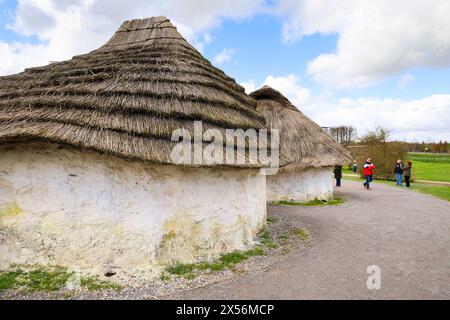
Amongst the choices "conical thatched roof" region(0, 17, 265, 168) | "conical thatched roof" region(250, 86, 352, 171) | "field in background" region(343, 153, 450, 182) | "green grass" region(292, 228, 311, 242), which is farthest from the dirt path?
"field in background" region(343, 153, 450, 182)

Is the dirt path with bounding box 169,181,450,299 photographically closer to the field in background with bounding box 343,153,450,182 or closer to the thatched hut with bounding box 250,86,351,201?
the thatched hut with bounding box 250,86,351,201

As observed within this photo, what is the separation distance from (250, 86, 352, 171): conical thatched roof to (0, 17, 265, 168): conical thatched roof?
5.71 metres

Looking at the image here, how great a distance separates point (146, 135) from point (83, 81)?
2.34m

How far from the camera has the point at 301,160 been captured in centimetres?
1344

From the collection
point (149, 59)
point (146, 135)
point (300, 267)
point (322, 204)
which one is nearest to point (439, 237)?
point (300, 267)

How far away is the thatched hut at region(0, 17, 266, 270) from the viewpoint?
5.80 meters

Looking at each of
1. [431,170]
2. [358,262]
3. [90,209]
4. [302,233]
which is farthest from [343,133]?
[90,209]

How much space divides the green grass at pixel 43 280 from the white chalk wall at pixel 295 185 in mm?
9583

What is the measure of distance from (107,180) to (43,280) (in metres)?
2.06

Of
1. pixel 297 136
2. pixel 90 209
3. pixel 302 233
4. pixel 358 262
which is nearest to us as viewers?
pixel 90 209

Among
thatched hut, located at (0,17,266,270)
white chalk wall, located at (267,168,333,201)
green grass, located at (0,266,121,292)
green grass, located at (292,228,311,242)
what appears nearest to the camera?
green grass, located at (0,266,121,292)

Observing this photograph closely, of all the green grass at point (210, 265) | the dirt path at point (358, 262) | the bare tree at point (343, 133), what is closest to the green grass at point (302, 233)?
the dirt path at point (358, 262)

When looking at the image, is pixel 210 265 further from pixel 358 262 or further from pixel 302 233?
pixel 302 233

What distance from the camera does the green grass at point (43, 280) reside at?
5348 mm
